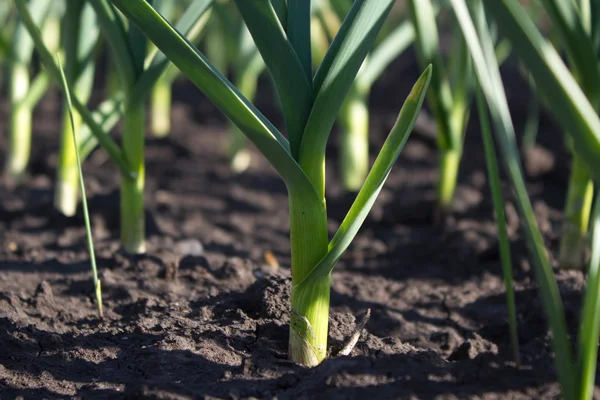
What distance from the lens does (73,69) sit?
1923 millimetres

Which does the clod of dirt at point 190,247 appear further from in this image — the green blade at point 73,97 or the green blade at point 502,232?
the green blade at point 502,232

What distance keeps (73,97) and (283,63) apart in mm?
633

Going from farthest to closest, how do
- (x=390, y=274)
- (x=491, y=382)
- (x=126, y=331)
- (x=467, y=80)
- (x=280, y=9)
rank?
(x=467, y=80), (x=390, y=274), (x=126, y=331), (x=280, y=9), (x=491, y=382)

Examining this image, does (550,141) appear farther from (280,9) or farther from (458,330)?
(280,9)

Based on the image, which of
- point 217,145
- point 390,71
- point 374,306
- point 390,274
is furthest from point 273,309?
point 390,71

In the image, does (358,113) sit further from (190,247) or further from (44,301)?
(44,301)

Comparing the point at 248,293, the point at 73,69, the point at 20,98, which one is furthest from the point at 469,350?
the point at 20,98

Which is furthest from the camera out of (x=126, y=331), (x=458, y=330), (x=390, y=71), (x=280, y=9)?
(x=390, y=71)

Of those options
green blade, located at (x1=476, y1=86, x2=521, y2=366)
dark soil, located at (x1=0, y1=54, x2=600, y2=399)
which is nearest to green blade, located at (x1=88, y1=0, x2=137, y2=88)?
dark soil, located at (x1=0, y1=54, x2=600, y2=399)

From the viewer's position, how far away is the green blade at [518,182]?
81 centimetres

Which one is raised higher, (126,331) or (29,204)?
Answer: (29,204)

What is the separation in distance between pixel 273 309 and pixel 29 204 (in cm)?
124

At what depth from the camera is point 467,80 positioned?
2.16 meters

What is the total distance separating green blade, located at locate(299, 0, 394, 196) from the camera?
40.1 inches
